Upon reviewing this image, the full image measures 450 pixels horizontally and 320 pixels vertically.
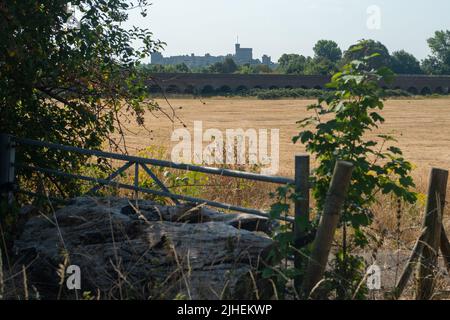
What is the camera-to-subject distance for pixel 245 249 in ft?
16.7

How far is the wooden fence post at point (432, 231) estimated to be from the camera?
198 inches

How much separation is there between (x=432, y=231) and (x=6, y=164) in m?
4.42

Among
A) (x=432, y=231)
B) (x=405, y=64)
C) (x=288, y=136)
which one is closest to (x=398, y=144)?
(x=288, y=136)

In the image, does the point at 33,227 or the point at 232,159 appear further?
the point at 232,159

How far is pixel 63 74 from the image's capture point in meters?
8.34

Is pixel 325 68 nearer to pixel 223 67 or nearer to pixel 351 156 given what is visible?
pixel 351 156

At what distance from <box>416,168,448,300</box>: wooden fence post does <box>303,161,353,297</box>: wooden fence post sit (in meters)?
0.84

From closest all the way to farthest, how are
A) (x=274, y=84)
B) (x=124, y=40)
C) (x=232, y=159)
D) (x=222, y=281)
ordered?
(x=222, y=281), (x=124, y=40), (x=232, y=159), (x=274, y=84)

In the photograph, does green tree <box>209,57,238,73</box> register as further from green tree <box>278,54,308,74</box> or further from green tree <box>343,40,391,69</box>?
green tree <box>343,40,391,69</box>

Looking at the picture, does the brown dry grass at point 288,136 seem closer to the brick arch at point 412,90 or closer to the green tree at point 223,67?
the brick arch at point 412,90

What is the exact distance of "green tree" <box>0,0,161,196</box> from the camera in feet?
24.1
